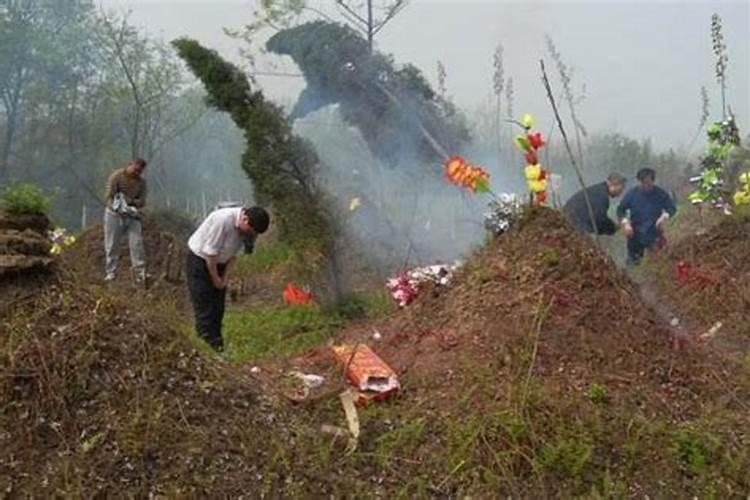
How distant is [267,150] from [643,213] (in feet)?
14.1

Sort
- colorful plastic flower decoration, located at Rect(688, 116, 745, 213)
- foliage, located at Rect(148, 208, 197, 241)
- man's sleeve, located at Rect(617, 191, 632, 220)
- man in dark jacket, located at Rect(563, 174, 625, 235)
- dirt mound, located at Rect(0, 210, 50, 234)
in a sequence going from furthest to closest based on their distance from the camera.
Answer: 1. foliage, located at Rect(148, 208, 197, 241)
2. colorful plastic flower decoration, located at Rect(688, 116, 745, 213)
3. man's sleeve, located at Rect(617, 191, 632, 220)
4. man in dark jacket, located at Rect(563, 174, 625, 235)
5. dirt mound, located at Rect(0, 210, 50, 234)

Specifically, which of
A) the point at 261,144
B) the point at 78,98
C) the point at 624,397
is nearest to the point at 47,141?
the point at 78,98

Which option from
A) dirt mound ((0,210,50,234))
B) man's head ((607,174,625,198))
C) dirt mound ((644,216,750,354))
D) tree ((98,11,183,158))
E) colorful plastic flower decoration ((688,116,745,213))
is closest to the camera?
dirt mound ((0,210,50,234))

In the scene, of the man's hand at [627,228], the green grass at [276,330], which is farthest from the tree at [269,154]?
the man's hand at [627,228]

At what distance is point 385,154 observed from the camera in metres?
12.4

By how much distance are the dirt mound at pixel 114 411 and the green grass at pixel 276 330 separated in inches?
93.5

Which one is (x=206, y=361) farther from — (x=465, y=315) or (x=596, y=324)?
(x=596, y=324)

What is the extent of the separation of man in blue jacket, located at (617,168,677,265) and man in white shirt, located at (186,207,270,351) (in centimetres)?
514

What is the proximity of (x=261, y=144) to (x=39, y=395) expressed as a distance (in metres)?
4.90

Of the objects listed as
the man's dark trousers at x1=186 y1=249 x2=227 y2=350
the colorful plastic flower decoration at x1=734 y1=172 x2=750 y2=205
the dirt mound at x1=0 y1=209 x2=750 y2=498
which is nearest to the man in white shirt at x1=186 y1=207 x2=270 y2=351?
the man's dark trousers at x1=186 y1=249 x2=227 y2=350

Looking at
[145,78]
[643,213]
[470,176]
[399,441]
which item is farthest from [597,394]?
[145,78]

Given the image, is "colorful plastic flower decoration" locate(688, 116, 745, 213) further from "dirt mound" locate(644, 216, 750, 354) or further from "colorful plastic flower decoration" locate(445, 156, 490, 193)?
"colorful plastic flower decoration" locate(445, 156, 490, 193)

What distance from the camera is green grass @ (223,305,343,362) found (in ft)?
25.5

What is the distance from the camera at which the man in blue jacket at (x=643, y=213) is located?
10.6 metres
